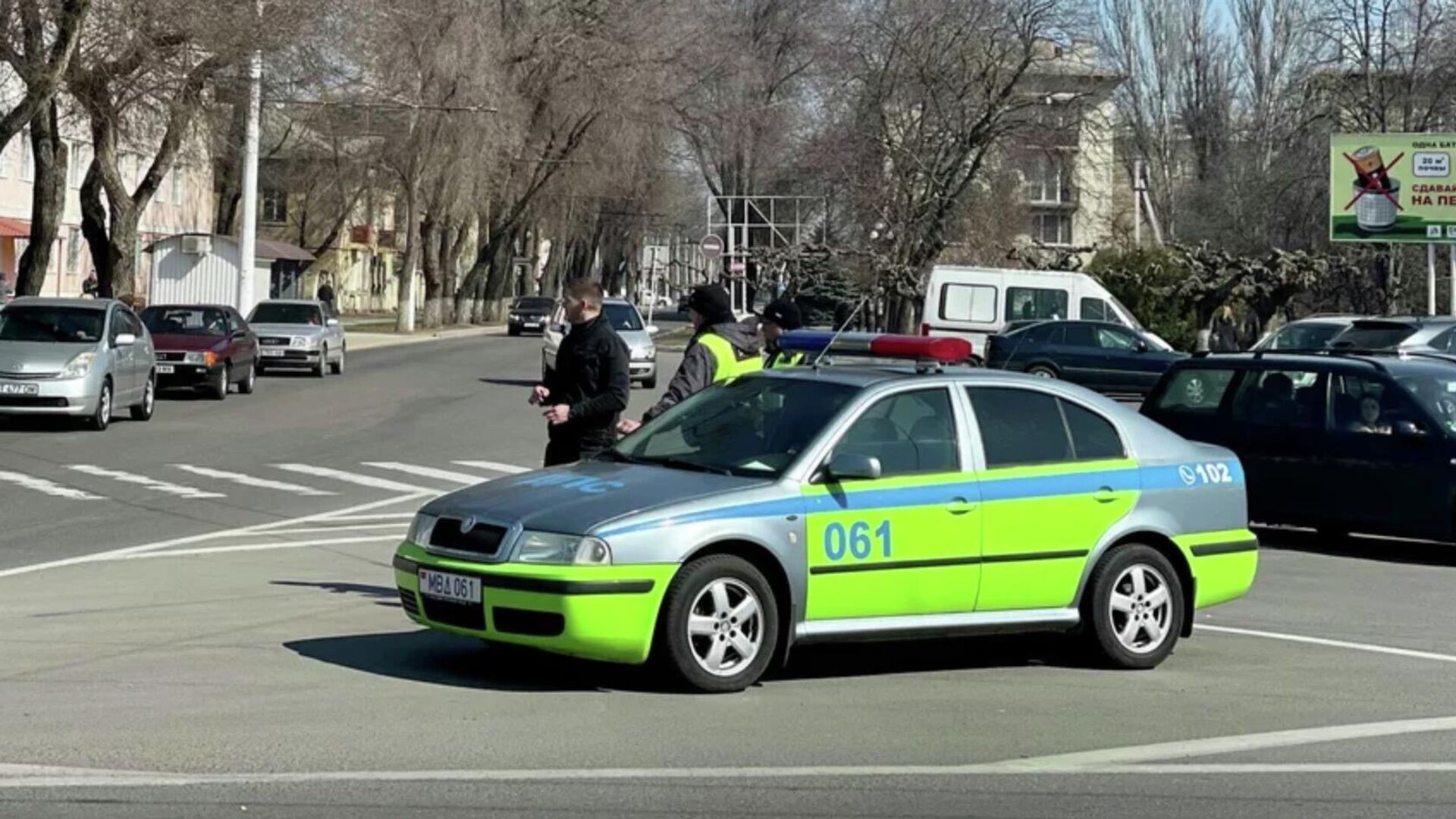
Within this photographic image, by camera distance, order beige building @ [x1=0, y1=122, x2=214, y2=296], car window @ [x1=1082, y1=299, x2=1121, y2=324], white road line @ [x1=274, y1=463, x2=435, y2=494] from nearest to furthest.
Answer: white road line @ [x1=274, y1=463, x2=435, y2=494]
car window @ [x1=1082, y1=299, x2=1121, y2=324]
beige building @ [x1=0, y1=122, x2=214, y2=296]

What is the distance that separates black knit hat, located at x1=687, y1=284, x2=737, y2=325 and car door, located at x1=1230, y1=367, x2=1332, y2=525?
20.2ft

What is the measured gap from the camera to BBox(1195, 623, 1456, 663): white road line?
10805 mm

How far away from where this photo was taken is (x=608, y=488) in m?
8.99

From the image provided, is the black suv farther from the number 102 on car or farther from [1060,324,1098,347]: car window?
[1060,324,1098,347]: car window

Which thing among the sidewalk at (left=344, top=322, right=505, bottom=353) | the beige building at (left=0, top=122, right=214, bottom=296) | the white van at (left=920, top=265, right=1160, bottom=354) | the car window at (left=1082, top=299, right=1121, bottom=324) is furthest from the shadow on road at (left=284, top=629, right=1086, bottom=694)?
the beige building at (left=0, top=122, right=214, bottom=296)

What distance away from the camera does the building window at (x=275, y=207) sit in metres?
93.8

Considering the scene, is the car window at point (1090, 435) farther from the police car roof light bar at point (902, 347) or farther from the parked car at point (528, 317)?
the parked car at point (528, 317)

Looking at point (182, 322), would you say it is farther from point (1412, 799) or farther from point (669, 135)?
point (669, 135)

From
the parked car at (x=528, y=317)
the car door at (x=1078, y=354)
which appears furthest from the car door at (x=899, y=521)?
the parked car at (x=528, y=317)

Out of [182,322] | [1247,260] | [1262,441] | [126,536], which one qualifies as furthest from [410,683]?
[1247,260]

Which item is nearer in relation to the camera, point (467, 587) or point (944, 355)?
point (467, 587)

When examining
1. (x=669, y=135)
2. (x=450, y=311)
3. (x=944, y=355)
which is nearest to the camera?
(x=944, y=355)

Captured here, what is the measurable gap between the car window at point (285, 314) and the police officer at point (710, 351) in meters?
29.6

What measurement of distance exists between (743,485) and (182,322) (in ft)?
86.2
